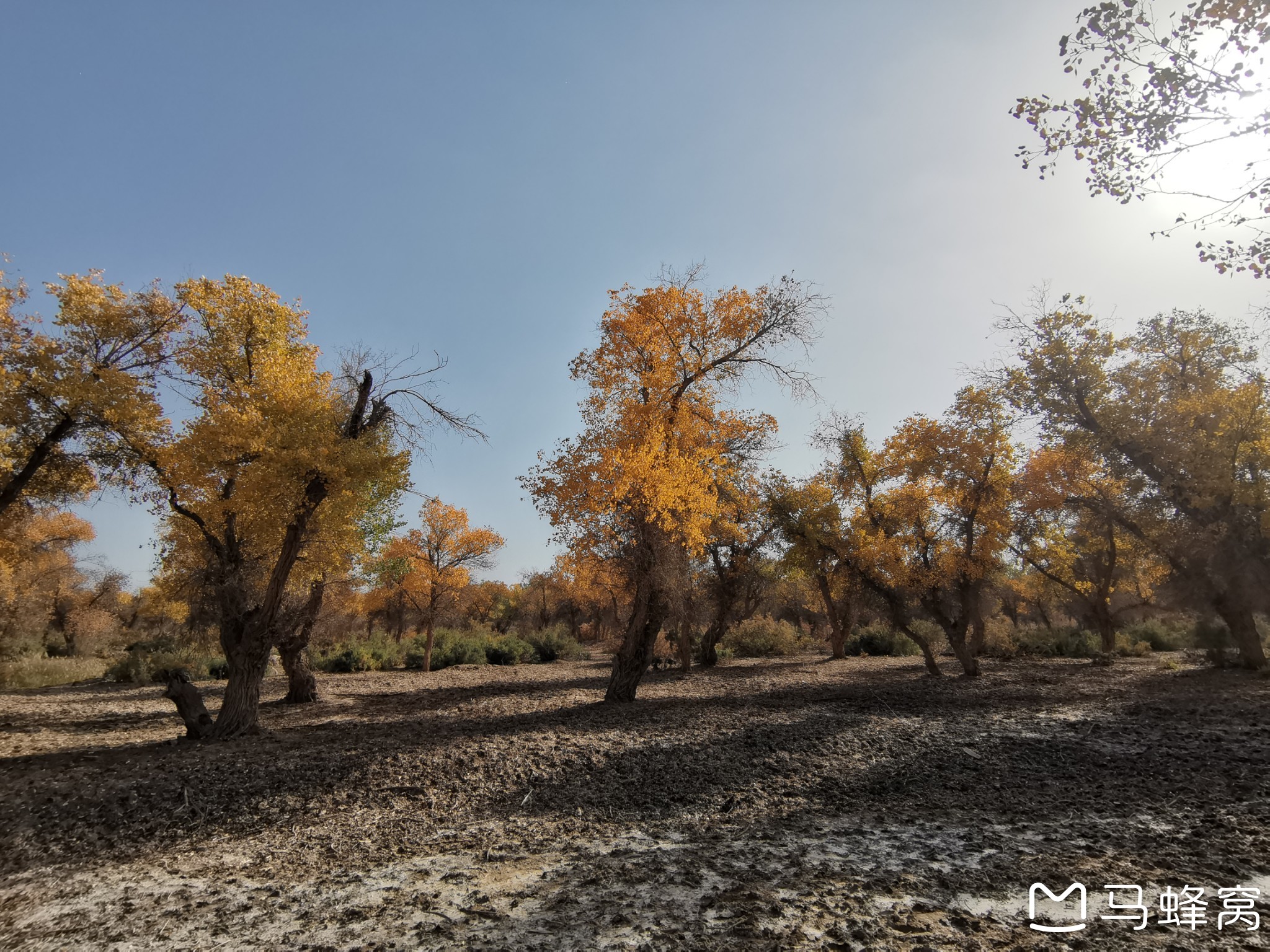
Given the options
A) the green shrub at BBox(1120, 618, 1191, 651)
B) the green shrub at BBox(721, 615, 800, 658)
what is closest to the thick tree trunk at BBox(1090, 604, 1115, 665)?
the green shrub at BBox(1120, 618, 1191, 651)

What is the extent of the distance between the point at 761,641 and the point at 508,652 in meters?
11.7

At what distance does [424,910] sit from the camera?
351cm

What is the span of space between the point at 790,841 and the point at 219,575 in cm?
1133

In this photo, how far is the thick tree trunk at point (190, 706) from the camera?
8438 mm

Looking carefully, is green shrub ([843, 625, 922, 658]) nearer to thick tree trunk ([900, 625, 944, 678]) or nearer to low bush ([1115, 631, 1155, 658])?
low bush ([1115, 631, 1155, 658])

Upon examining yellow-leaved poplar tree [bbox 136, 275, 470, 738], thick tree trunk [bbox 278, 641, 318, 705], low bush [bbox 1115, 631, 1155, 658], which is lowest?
low bush [bbox 1115, 631, 1155, 658]

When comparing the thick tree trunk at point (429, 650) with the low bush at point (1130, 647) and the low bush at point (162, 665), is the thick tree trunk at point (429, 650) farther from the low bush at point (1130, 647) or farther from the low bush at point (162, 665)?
the low bush at point (1130, 647)

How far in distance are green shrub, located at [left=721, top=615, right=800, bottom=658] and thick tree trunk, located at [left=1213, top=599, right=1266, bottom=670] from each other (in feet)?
49.3

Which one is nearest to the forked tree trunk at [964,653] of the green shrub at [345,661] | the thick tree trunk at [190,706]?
the thick tree trunk at [190,706]

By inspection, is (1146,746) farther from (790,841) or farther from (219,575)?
(219,575)

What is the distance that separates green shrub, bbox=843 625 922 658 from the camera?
85.0ft

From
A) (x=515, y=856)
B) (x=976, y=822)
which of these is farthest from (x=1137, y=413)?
(x=515, y=856)

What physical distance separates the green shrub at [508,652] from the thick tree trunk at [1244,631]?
23.8 metres

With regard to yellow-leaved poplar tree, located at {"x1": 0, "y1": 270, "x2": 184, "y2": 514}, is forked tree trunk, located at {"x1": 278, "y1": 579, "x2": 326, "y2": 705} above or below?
below
